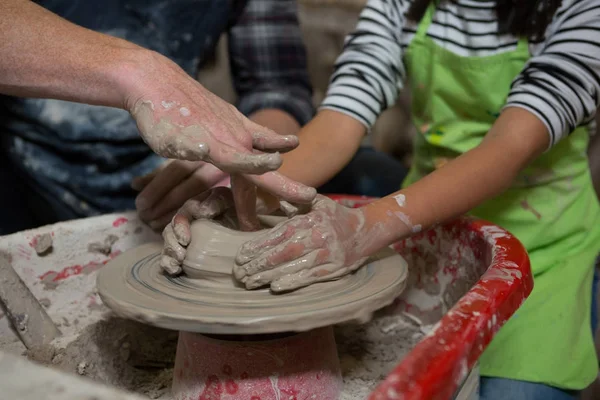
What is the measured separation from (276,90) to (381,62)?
0.58 metres

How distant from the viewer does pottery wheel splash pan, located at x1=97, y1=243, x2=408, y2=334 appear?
88 centimetres

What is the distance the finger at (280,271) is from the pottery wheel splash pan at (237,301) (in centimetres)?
2

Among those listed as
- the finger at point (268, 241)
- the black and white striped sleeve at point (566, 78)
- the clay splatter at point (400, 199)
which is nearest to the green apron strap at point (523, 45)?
the black and white striped sleeve at point (566, 78)

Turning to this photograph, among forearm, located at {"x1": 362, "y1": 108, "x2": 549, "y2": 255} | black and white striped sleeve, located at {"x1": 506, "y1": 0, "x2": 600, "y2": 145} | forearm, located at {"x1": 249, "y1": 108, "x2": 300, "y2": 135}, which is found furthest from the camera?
forearm, located at {"x1": 249, "y1": 108, "x2": 300, "y2": 135}

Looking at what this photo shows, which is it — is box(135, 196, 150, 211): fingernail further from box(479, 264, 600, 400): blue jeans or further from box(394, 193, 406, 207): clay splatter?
box(479, 264, 600, 400): blue jeans

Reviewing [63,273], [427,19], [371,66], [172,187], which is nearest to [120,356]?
[63,273]

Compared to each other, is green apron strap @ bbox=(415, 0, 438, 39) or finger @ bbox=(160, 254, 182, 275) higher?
green apron strap @ bbox=(415, 0, 438, 39)

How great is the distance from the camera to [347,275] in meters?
1.04

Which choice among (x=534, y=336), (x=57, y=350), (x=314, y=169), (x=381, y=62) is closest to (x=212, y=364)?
(x=57, y=350)

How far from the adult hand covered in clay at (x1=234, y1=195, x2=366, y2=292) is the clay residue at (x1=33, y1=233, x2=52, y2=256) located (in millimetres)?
519

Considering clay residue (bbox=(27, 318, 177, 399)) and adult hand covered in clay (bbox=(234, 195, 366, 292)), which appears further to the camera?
clay residue (bbox=(27, 318, 177, 399))

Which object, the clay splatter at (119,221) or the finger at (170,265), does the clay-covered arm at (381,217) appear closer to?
the finger at (170,265)

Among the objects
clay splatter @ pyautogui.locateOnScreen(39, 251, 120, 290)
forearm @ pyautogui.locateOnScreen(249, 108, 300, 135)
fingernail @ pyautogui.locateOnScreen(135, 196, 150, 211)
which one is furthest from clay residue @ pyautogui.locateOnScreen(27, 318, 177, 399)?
forearm @ pyautogui.locateOnScreen(249, 108, 300, 135)

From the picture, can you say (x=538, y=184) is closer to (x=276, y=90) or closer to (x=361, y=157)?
(x=361, y=157)
